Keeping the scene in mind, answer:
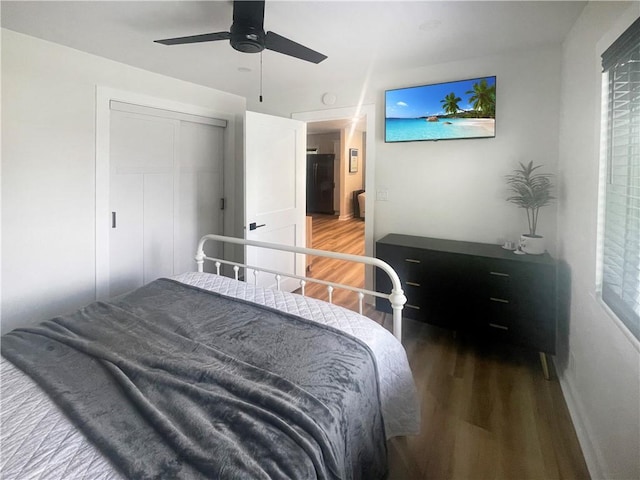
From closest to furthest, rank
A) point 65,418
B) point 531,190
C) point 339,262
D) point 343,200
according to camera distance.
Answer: point 65,418 → point 531,190 → point 339,262 → point 343,200


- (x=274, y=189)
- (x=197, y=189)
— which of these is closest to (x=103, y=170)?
(x=197, y=189)

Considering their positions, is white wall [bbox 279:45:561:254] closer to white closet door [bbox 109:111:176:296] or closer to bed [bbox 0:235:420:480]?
bed [bbox 0:235:420:480]

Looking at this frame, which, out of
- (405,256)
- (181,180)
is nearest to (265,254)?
(181,180)

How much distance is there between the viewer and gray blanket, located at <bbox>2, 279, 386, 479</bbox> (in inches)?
32.8

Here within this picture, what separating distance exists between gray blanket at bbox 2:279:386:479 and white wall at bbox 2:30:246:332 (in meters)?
1.16

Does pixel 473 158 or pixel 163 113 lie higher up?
pixel 163 113

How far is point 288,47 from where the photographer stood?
72.0 inches

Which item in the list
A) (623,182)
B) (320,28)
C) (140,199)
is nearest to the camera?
(623,182)

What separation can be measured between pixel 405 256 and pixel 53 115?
2.77 meters

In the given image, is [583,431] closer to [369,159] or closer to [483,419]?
[483,419]

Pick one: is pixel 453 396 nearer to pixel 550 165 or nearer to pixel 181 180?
pixel 550 165

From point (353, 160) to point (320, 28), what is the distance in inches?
273

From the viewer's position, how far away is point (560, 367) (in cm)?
222

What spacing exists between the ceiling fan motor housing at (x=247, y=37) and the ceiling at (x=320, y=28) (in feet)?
0.82
